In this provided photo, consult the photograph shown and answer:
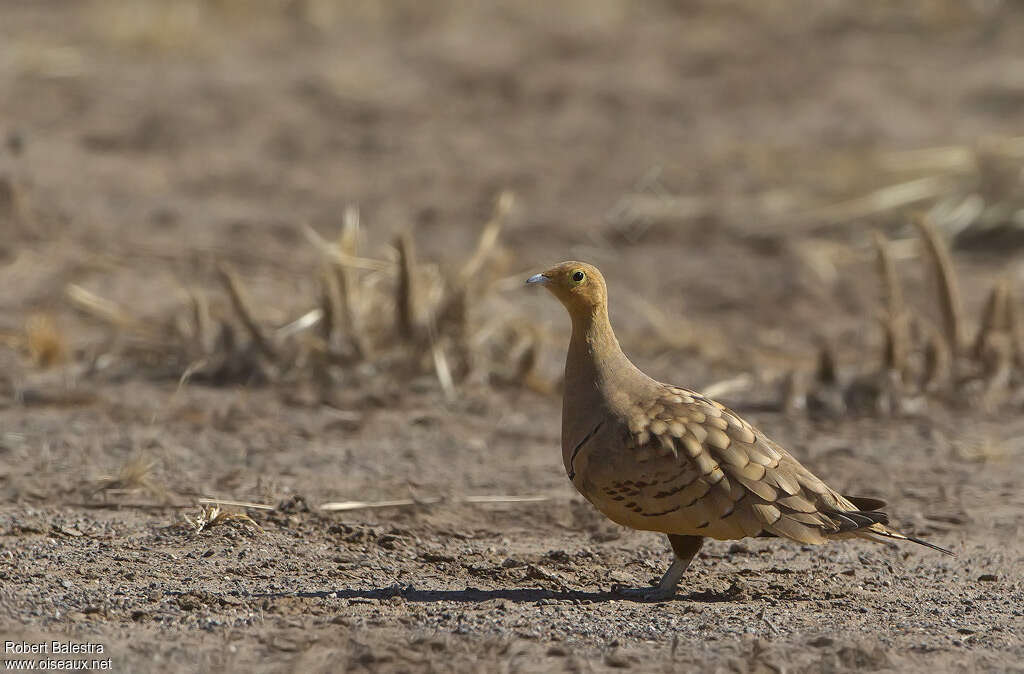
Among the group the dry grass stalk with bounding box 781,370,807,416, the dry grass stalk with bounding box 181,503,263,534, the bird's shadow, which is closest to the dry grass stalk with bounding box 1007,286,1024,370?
the dry grass stalk with bounding box 781,370,807,416

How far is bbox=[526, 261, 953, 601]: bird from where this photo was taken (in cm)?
438

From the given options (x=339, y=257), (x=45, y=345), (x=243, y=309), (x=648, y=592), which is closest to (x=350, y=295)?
(x=339, y=257)

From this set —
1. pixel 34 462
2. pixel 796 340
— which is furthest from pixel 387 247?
pixel 796 340

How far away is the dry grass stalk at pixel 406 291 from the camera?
6.86m

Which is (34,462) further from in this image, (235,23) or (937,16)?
(937,16)

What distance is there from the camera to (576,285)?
469 cm

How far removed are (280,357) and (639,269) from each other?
3.10 m

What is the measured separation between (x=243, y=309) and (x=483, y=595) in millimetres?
2845

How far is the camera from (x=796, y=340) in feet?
27.9

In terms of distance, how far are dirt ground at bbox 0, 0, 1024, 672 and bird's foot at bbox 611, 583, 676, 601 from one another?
0.07 metres

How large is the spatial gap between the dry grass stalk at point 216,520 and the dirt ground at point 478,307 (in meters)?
0.03

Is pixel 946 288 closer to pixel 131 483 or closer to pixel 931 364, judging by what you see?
pixel 931 364

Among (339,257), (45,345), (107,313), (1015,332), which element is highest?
(1015,332)

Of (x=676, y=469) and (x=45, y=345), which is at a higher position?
(x=676, y=469)
